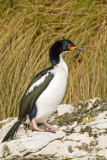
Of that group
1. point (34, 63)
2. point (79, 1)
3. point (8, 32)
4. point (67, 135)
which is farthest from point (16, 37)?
point (67, 135)

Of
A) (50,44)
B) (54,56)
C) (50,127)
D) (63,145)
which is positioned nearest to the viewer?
(63,145)

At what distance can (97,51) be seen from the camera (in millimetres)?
4938

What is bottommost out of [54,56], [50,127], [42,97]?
[50,127]

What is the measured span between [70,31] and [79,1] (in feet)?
2.10

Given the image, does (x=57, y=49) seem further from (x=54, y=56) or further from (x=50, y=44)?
(x=50, y=44)

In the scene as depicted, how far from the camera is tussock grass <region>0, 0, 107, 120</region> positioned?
4934 mm

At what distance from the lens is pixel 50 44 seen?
5.21 meters

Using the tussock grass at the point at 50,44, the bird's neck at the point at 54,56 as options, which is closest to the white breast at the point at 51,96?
the bird's neck at the point at 54,56

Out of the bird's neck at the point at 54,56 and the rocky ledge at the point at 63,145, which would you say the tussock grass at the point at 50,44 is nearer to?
the bird's neck at the point at 54,56

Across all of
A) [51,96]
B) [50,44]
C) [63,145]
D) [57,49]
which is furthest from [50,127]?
[50,44]

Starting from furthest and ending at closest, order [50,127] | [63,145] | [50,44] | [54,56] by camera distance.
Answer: [50,44]
[54,56]
[50,127]
[63,145]

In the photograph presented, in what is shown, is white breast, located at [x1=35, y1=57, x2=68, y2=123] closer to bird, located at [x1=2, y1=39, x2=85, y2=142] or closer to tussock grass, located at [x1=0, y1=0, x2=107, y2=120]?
bird, located at [x1=2, y1=39, x2=85, y2=142]

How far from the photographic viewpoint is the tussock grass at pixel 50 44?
16.2 feet

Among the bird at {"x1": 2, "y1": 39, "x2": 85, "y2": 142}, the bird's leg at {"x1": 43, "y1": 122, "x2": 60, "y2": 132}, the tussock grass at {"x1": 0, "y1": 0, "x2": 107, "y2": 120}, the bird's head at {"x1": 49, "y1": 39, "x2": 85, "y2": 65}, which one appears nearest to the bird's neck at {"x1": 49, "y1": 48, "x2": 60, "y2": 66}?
the bird's head at {"x1": 49, "y1": 39, "x2": 85, "y2": 65}
